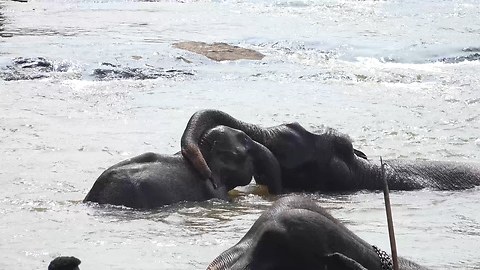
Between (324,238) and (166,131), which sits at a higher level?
(324,238)

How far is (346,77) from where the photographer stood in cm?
1421

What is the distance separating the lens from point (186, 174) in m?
5.87

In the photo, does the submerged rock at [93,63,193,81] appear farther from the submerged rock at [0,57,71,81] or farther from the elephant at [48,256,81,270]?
the elephant at [48,256,81,270]

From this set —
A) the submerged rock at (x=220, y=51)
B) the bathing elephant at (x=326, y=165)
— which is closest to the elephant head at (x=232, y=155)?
the bathing elephant at (x=326, y=165)

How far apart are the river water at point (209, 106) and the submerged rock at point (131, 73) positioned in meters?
0.07

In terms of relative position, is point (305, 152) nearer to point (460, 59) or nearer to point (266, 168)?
point (266, 168)

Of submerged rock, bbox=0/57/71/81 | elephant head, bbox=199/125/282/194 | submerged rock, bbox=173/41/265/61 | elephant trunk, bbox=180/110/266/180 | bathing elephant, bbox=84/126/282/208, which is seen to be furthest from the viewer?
submerged rock, bbox=173/41/265/61

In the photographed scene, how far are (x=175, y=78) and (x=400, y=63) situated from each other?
15.5 feet

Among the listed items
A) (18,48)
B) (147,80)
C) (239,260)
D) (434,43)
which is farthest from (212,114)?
(434,43)

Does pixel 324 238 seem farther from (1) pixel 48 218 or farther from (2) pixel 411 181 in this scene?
(2) pixel 411 181

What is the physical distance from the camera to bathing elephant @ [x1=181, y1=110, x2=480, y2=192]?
6.38 m

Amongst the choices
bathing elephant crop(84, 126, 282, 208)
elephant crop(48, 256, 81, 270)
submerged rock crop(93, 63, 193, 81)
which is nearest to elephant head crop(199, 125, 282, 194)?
bathing elephant crop(84, 126, 282, 208)

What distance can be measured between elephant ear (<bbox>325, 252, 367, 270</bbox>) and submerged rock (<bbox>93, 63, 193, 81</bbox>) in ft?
34.3

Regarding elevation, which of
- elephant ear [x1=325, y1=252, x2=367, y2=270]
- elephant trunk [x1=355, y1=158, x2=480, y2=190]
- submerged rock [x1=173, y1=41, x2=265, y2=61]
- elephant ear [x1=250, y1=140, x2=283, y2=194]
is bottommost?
A: submerged rock [x1=173, y1=41, x2=265, y2=61]
